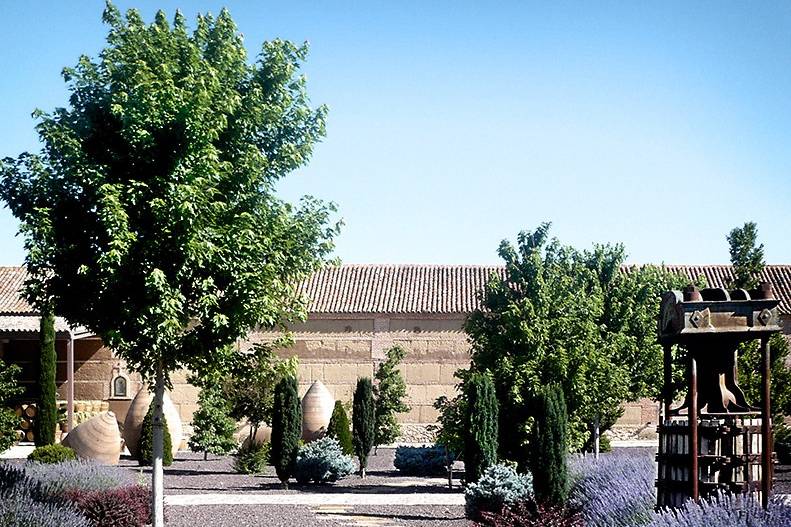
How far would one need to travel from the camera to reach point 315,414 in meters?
31.7

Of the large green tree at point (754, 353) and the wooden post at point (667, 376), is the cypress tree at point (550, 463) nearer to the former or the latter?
the wooden post at point (667, 376)

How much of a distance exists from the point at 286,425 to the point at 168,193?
11.4 m

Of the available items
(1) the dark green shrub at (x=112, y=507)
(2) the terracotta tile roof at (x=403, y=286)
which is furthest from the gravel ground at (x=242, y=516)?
(2) the terracotta tile roof at (x=403, y=286)

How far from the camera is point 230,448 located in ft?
98.5

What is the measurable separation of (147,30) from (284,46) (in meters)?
1.62

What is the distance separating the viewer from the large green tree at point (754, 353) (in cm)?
2469

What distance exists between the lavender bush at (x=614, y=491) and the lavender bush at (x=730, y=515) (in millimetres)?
1726

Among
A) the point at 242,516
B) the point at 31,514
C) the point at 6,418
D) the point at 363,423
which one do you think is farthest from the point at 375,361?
the point at 31,514

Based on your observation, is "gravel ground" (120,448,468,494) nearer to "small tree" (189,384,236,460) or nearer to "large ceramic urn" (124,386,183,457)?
"large ceramic urn" (124,386,183,457)

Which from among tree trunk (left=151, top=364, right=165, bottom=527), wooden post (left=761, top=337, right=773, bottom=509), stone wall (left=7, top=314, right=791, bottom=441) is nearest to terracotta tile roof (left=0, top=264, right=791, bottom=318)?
→ stone wall (left=7, top=314, right=791, bottom=441)

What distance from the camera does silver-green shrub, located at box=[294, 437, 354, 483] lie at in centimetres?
2200

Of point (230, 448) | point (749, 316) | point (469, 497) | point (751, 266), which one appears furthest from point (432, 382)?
point (749, 316)

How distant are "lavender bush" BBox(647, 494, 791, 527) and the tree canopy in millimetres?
5328

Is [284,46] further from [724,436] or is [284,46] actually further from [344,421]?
[344,421]
